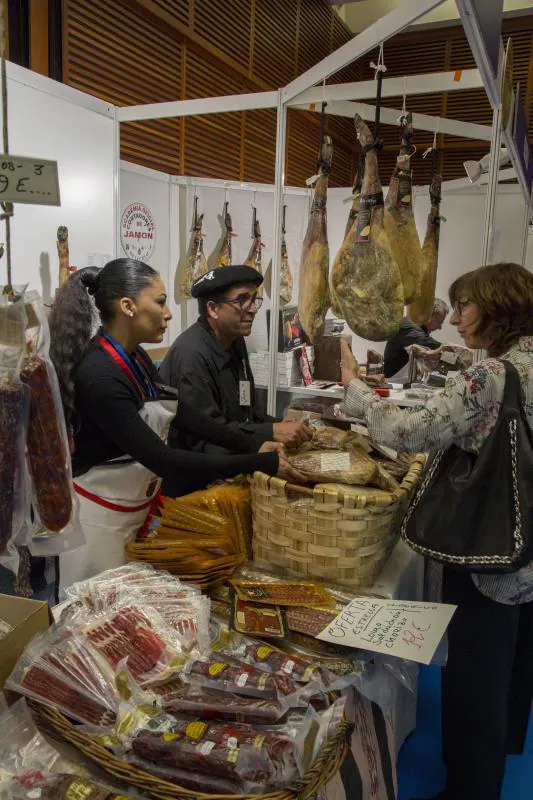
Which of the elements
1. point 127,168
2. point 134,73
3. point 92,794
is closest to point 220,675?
point 92,794

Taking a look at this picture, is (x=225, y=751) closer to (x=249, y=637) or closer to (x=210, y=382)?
(x=249, y=637)

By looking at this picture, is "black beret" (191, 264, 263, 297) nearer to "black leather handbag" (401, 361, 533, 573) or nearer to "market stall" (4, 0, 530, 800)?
"market stall" (4, 0, 530, 800)

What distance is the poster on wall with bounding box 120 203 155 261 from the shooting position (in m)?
4.51

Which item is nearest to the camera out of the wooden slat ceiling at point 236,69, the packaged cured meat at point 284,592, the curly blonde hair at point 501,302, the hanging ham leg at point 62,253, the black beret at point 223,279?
the packaged cured meat at point 284,592

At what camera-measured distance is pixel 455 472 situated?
5.45 feet

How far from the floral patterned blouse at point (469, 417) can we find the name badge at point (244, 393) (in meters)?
1.12

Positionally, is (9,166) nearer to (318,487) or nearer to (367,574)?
(318,487)

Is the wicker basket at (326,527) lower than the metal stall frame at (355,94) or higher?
lower

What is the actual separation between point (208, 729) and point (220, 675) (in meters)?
0.12

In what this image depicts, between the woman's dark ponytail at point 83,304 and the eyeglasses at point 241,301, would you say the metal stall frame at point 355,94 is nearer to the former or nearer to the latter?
the eyeglasses at point 241,301

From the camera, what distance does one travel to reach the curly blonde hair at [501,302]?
5.45 feet

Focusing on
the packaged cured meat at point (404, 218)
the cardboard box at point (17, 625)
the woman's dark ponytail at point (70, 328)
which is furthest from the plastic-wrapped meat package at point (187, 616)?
the packaged cured meat at point (404, 218)

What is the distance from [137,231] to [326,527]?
3658 millimetres

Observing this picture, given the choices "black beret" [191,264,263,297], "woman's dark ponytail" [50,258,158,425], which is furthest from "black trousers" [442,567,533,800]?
"black beret" [191,264,263,297]
